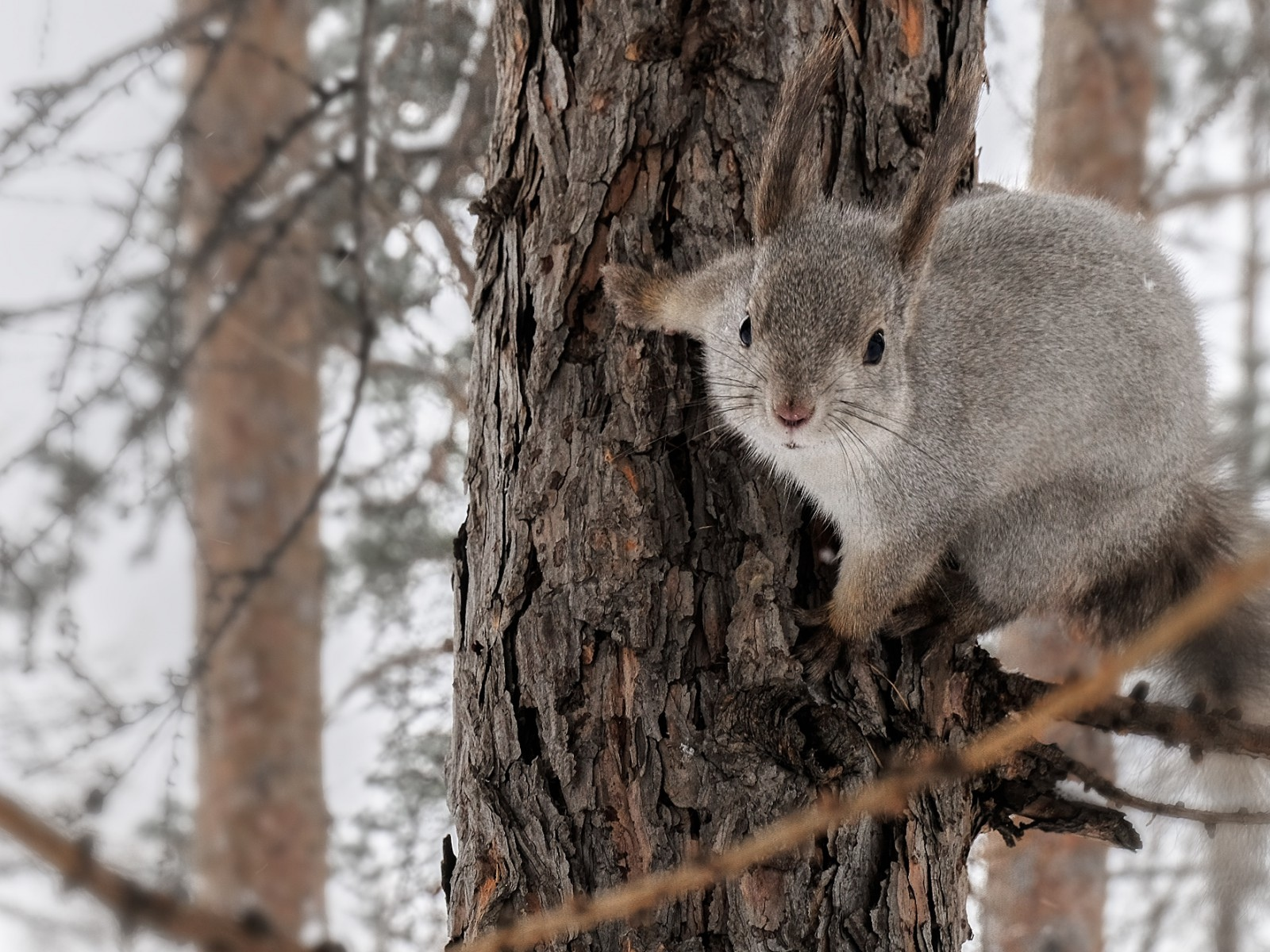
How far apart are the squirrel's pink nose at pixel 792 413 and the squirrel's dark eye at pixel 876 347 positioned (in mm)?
170

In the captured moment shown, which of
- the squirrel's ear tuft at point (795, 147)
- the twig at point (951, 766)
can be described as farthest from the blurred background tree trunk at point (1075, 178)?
the twig at point (951, 766)

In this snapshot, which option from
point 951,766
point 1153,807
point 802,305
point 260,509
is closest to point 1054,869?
point 1153,807

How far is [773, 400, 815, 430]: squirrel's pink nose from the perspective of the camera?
157cm

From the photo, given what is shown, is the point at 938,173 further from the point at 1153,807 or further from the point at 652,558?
the point at 1153,807

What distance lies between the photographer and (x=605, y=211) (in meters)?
1.75

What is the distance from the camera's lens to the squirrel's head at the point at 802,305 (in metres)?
1.60

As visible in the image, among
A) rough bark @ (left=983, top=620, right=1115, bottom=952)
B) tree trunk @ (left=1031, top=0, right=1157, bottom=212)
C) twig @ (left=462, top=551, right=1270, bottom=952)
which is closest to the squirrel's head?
twig @ (left=462, top=551, right=1270, bottom=952)

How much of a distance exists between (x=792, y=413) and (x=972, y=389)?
425mm

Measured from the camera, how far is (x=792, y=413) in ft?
5.16

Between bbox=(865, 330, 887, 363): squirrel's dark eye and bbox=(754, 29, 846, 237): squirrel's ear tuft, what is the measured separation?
0.21 metres

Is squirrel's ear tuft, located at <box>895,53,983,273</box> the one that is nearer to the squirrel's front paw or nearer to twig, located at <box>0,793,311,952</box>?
the squirrel's front paw

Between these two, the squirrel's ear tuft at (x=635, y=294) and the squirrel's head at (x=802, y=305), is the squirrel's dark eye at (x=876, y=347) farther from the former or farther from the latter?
the squirrel's ear tuft at (x=635, y=294)

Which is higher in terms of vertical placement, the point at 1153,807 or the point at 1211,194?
the point at 1211,194

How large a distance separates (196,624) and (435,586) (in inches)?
50.7
